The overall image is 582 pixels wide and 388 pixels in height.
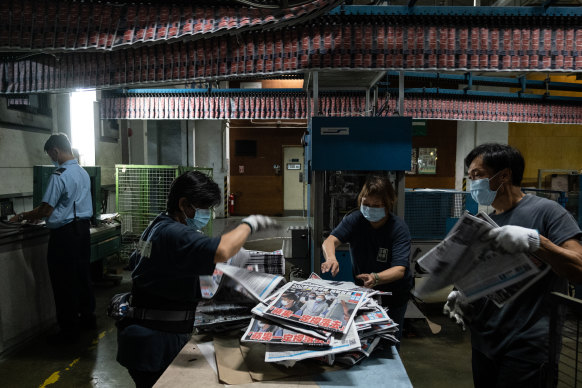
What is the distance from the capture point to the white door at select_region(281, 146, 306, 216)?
37.6 ft

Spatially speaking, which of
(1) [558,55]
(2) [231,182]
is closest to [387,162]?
(1) [558,55]

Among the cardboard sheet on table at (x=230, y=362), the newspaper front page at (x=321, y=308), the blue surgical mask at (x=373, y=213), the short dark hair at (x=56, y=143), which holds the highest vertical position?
the short dark hair at (x=56, y=143)

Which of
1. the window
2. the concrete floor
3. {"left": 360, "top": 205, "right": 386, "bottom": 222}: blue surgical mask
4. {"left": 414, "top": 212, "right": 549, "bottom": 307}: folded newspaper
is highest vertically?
the window

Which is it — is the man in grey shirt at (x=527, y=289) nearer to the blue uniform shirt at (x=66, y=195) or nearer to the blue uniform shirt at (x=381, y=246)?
the blue uniform shirt at (x=381, y=246)

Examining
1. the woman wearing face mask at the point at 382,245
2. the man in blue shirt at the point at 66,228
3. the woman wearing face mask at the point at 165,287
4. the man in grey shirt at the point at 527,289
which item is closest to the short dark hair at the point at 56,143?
the man in blue shirt at the point at 66,228

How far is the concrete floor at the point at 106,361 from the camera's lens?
2.88 metres

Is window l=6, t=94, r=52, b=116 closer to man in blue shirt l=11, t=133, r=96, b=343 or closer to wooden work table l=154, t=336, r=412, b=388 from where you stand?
man in blue shirt l=11, t=133, r=96, b=343

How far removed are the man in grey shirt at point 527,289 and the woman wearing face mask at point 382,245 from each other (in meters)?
0.53

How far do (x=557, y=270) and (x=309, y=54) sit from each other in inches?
102

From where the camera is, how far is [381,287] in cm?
220

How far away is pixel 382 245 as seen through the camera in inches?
86.7

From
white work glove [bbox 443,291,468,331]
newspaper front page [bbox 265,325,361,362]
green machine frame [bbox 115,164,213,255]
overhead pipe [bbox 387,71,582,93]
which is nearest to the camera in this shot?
newspaper front page [bbox 265,325,361,362]

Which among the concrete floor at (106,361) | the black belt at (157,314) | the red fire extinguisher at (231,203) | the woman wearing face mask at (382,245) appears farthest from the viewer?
the red fire extinguisher at (231,203)

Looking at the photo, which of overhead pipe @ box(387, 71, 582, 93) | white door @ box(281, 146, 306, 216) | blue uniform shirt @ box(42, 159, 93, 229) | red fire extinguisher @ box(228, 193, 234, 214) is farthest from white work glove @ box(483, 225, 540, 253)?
red fire extinguisher @ box(228, 193, 234, 214)
